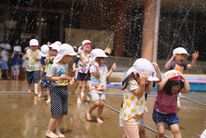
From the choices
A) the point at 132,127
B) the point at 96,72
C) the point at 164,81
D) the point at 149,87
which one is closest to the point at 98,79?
the point at 96,72

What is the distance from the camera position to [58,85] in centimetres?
404

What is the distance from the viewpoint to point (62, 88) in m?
4.07

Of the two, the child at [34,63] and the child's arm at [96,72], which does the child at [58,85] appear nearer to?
the child's arm at [96,72]

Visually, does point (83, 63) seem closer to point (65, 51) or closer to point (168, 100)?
point (65, 51)

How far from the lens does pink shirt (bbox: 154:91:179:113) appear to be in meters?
3.62

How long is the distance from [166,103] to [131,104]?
67 centimetres

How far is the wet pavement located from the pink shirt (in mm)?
923

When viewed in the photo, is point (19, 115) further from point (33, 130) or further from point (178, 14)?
point (178, 14)

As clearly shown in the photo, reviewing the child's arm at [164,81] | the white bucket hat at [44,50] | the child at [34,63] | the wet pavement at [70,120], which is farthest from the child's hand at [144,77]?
the child at [34,63]

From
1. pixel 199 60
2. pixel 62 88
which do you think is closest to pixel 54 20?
pixel 199 60

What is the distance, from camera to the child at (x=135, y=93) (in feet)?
10.1

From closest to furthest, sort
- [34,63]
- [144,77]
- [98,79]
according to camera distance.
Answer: [144,77], [98,79], [34,63]

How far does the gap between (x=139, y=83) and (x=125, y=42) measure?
13.4m

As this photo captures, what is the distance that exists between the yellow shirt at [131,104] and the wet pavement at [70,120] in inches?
46.2
